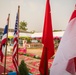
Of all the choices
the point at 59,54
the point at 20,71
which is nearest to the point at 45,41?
the point at 59,54

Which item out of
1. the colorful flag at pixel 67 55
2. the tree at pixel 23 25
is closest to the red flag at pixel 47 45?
the colorful flag at pixel 67 55

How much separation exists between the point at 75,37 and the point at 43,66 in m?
1.30

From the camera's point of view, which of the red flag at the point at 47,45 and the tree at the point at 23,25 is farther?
the tree at the point at 23,25

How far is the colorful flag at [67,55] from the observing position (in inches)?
94.9

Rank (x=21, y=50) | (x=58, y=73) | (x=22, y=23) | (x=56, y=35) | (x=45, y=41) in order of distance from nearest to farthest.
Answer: (x=58, y=73), (x=45, y=41), (x=21, y=50), (x=56, y=35), (x=22, y=23)

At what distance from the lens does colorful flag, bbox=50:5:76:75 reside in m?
2.41

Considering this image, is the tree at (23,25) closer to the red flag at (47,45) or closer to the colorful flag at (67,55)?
the red flag at (47,45)

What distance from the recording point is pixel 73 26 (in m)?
2.54

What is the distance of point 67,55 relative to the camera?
241cm

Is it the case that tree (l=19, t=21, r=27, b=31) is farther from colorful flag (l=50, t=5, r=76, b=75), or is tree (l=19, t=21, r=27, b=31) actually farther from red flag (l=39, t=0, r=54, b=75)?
colorful flag (l=50, t=5, r=76, b=75)

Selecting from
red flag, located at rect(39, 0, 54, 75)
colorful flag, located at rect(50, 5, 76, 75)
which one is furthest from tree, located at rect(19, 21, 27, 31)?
colorful flag, located at rect(50, 5, 76, 75)

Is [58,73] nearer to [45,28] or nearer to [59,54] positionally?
[59,54]

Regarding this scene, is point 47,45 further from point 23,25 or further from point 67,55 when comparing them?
point 23,25

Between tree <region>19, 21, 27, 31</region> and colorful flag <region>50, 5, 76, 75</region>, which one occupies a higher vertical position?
tree <region>19, 21, 27, 31</region>
